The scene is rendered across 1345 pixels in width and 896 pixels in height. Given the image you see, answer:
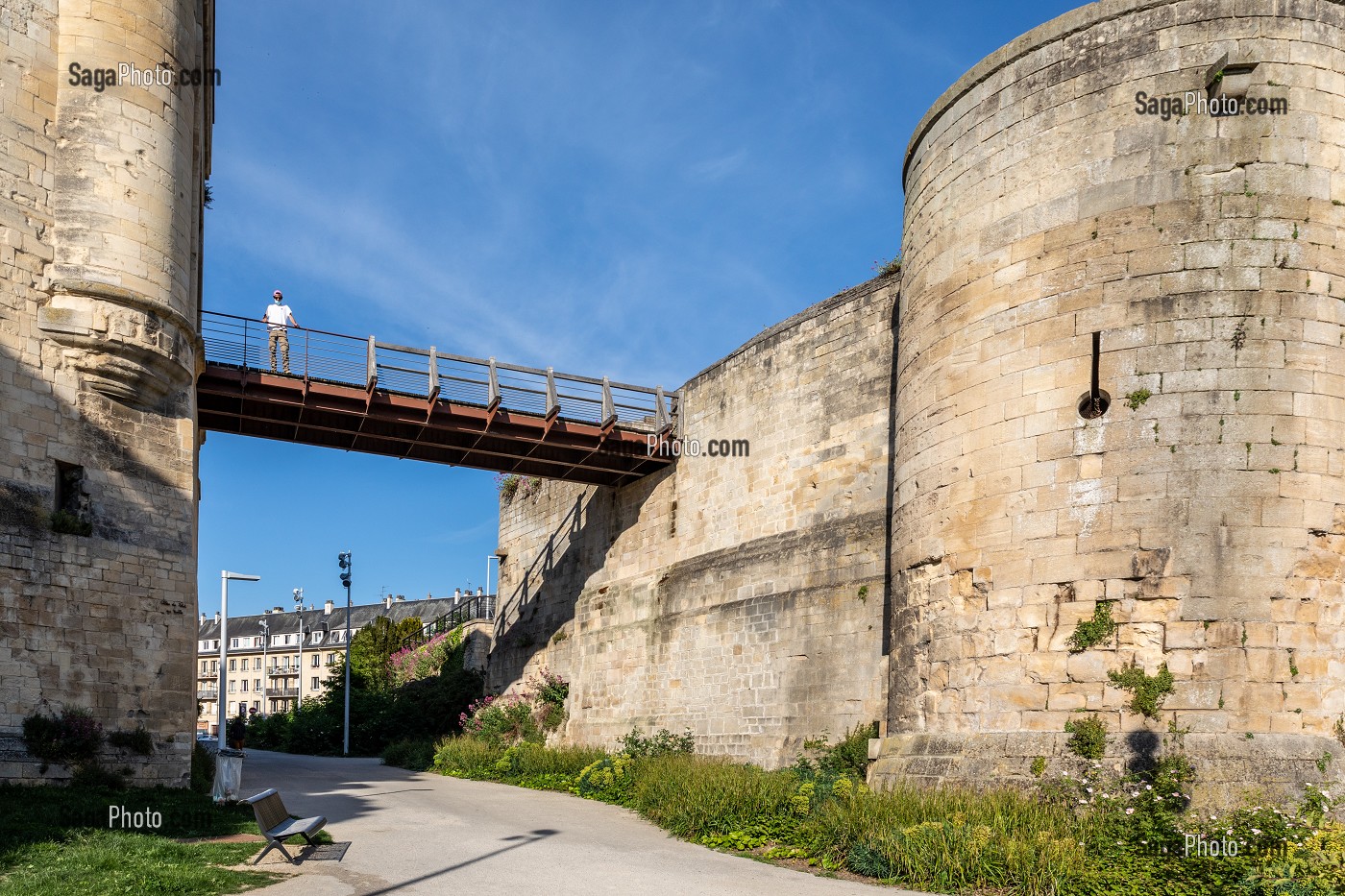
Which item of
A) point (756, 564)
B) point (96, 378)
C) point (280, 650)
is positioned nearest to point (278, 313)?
point (96, 378)

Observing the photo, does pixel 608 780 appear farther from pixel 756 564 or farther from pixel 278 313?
pixel 278 313

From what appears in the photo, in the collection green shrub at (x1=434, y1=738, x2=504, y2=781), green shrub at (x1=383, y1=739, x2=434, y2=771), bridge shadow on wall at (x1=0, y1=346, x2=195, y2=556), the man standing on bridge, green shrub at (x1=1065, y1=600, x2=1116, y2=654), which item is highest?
the man standing on bridge

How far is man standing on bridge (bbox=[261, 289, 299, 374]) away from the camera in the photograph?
701 inches

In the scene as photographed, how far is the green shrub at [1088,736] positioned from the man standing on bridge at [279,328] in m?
12.9

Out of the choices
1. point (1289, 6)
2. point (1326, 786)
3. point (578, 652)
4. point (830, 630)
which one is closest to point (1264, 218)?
point (1289, 6)

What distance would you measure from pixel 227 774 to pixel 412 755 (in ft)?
35.3

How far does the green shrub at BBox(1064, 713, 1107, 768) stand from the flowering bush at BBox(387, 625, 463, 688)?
73.2 feet

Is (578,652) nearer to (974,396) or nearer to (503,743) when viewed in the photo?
(503,743)

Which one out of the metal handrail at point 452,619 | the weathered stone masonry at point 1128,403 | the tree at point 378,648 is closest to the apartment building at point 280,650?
the tree at point 378,648

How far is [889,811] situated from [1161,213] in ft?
19.9

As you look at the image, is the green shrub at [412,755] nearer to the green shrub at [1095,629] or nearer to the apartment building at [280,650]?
the green shrub at [1095,629]

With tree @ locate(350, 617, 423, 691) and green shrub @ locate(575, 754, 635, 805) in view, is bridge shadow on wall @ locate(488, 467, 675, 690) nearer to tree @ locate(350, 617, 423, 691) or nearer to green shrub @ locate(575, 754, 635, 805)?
green shrub @ locate(575, 754, 635, 805)

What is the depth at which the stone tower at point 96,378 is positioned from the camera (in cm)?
1326

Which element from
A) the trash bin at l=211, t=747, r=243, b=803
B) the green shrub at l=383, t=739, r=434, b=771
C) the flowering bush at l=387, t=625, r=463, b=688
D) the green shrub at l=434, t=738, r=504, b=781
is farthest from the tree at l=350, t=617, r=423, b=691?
the trash bin at l=211, t=747, r=243, b=803
